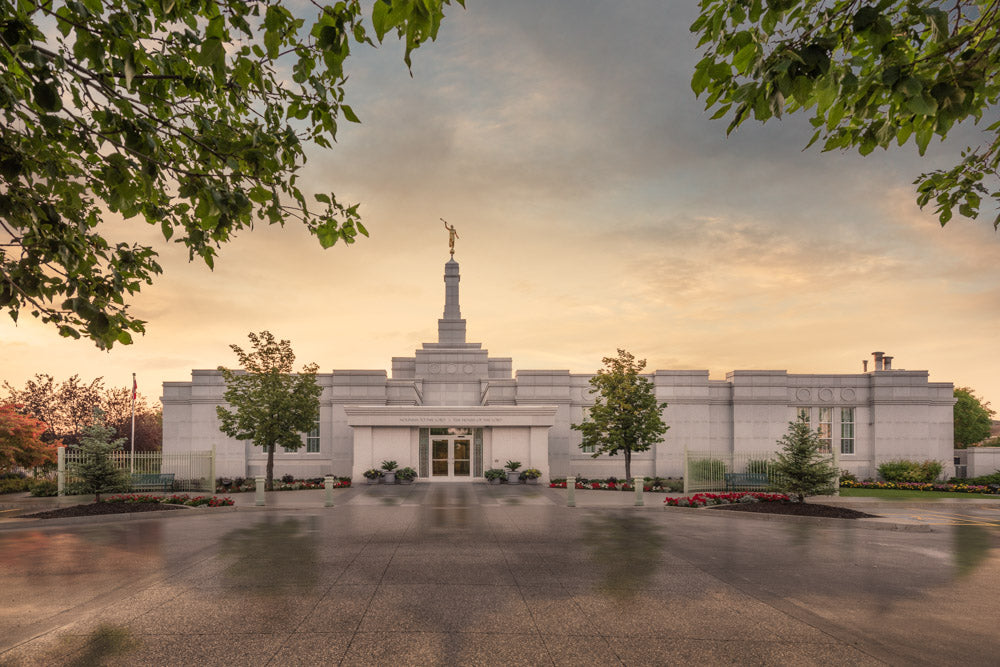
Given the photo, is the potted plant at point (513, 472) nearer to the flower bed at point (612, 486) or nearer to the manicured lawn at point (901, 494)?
the flower bed at point (612, 486)

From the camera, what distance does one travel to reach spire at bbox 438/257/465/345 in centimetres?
4953

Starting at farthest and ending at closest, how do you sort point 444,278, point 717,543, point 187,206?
point 444,278 < point 717,543 < point 187,206

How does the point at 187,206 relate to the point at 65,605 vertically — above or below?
above

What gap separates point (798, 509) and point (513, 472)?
53.2 ft

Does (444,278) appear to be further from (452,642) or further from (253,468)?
(452,642)

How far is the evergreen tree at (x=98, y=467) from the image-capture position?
21734 mm

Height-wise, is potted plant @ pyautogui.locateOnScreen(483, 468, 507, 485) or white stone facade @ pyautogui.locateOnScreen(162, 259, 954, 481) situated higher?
white stone facade @ pyautogui.locateOnScreen(162, 259, 954, 481)

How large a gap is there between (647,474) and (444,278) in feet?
81.8

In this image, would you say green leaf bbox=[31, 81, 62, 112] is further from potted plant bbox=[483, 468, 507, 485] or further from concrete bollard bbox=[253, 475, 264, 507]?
potted plant bbox=[483, 468, 507, 485]

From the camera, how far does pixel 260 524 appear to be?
1741 centimetres

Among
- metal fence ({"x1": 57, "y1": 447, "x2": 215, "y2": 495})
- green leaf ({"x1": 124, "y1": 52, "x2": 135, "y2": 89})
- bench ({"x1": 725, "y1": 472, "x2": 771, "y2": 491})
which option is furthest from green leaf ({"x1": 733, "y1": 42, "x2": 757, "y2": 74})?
bench ({"x1": 725, "y1": 472, "x2": 771, "y2": 491})

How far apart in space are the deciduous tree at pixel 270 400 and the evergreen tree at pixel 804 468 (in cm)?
2227

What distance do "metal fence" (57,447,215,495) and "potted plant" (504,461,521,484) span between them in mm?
14792

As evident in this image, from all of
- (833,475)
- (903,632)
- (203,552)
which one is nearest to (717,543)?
(903,632)
